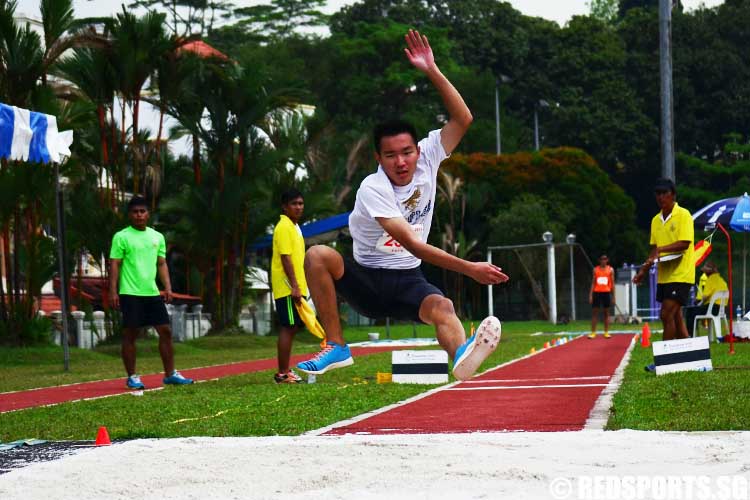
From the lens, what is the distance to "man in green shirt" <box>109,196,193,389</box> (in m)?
12.0

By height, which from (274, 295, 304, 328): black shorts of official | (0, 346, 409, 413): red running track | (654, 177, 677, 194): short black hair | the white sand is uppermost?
(654, 177, 677, 194): short black hair

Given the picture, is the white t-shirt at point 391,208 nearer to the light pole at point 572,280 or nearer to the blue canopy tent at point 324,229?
the blue canopy tent at point 324,229

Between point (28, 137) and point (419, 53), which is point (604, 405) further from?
point (28, 137)

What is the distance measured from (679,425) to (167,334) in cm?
642

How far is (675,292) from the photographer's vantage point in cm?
1185

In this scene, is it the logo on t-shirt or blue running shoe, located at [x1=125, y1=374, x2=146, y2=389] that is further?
blue running shoe, located at [x1=125, y1=374, x2=146, y2=389]

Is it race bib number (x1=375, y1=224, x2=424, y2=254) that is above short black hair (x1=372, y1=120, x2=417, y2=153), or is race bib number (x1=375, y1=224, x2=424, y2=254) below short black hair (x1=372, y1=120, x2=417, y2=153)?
below

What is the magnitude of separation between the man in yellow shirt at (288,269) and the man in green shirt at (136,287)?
44.8 inches

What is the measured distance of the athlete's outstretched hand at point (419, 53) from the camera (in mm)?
6797

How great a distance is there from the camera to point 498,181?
52062mm

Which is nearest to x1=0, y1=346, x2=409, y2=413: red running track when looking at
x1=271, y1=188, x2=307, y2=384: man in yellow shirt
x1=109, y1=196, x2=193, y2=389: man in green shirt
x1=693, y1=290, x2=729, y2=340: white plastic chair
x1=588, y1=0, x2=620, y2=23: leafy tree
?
x1=109, y1=196, x2=193, y2=389: man in green shirt

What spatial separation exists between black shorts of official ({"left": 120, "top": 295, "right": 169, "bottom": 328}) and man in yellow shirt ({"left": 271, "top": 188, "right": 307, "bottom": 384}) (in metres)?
1.20

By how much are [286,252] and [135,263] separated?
1.59m

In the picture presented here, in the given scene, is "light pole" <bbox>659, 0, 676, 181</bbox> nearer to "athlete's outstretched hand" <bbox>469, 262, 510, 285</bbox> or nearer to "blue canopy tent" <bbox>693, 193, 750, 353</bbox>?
"blue canopy tent" <bbox>693, 193, 750, 353</bbox>
